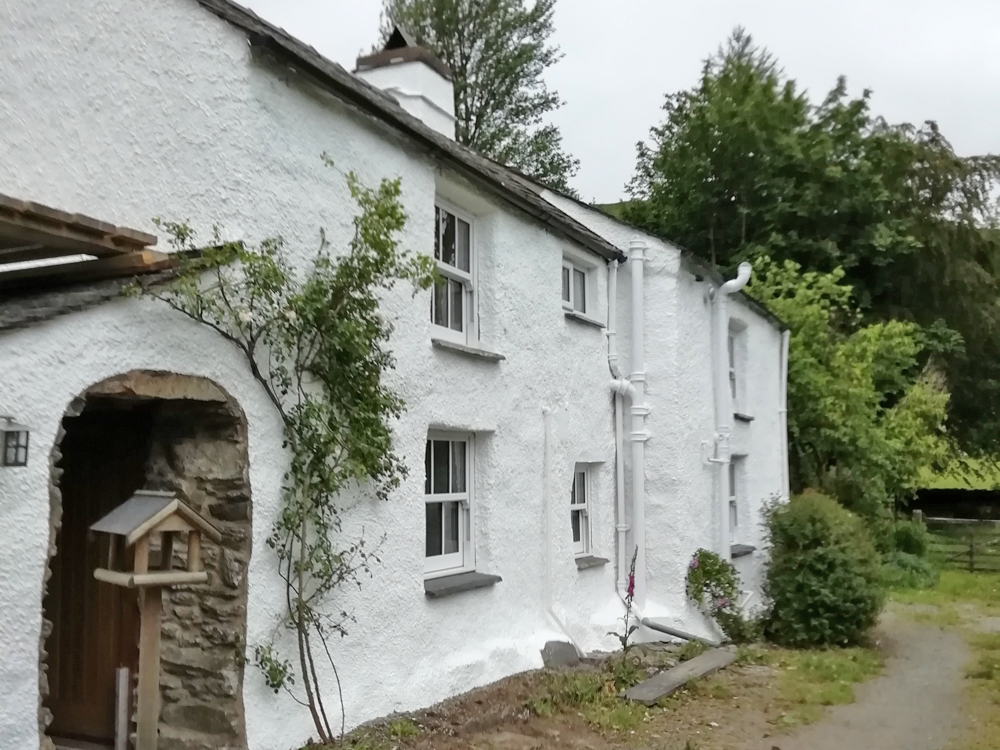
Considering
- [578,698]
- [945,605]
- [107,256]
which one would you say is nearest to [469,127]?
[945,605]

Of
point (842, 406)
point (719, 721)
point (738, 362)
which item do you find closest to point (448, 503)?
point (719, 721)

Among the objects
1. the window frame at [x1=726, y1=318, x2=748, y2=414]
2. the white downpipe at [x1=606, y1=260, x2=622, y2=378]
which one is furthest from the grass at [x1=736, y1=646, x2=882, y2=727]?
the window frame at [x1=726, y1=318, x2=748, y2=414]

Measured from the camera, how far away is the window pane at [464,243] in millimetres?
8773

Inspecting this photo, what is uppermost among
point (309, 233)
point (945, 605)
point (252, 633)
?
point (309, 233)

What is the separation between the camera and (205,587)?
18.7ft

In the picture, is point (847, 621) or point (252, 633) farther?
point (847, 621)

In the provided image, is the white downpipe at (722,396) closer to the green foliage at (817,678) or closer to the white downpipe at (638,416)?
the white downpipe at (638,416)

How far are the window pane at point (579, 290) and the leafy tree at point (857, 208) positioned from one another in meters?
11.6

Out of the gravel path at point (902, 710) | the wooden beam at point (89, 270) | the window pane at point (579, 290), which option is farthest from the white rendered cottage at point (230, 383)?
the gravel path at point (902, 710)

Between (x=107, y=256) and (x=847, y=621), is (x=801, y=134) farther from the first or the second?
(x=107, y=256)

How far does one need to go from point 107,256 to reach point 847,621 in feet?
31.7

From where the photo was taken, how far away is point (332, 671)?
6297 millimetres

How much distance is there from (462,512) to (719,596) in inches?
176

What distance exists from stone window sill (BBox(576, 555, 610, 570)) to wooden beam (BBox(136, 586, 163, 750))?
228 inches
